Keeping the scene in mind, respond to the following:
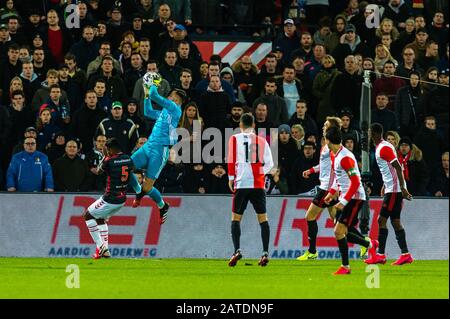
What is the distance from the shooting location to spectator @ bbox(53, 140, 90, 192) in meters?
22.2

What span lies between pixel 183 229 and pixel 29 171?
9.13 ft

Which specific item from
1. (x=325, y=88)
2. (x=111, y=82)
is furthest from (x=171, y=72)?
(x=325, y=88)

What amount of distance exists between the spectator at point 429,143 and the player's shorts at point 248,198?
5.85 m

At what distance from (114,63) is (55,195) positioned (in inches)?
126

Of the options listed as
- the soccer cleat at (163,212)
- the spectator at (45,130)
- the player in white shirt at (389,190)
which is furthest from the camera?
the spectator at (45,130)

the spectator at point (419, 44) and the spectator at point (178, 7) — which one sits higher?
the spectator at point (178, 7)

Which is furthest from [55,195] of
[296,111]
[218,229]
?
[296,111]

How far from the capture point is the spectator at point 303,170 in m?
23.0

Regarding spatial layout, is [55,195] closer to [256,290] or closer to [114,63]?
[114,63]

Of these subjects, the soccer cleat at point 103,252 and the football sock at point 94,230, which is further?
the soccer cleat at point 103,252

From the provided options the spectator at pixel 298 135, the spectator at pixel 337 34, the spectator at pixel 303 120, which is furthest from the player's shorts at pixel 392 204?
the spectator at pixel 337 34

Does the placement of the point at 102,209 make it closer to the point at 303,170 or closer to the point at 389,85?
the point at 303,170

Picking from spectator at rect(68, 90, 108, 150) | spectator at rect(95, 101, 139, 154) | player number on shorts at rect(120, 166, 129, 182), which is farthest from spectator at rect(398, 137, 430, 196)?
Answer: player number on shorts at rect(120, 166, 129, 182)

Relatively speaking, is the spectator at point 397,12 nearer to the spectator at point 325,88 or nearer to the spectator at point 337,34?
the spectator at point 337,34
